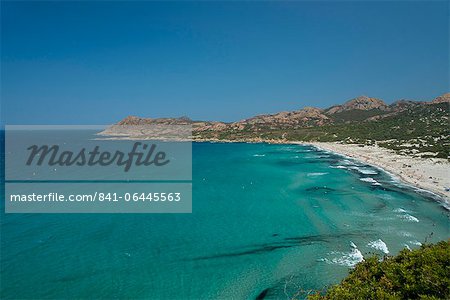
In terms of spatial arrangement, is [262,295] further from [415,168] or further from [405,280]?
[415,168]

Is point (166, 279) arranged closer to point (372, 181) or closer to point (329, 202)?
point (329, 202)

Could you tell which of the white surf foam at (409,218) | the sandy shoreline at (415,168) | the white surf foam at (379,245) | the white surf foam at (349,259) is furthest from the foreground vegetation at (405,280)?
the sandy shoreline at (415,168)

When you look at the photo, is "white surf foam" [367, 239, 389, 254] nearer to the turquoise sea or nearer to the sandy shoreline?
the turquoise sea

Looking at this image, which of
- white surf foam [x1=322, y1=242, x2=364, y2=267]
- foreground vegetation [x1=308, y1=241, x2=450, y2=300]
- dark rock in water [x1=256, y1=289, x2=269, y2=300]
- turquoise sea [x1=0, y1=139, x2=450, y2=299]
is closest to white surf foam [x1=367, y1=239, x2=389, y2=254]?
turquoise sea [x1=0, y1=139, x2=450, y2=299]

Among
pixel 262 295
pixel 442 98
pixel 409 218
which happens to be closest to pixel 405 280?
pixel 262 295

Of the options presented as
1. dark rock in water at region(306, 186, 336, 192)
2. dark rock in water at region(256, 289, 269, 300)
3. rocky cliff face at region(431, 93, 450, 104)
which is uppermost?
rocky cliff face at region(431, 93, 450, 104)

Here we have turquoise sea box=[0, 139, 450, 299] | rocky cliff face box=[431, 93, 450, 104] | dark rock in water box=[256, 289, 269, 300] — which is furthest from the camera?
rocky cliff face box=[431, 93, 450, 104]
